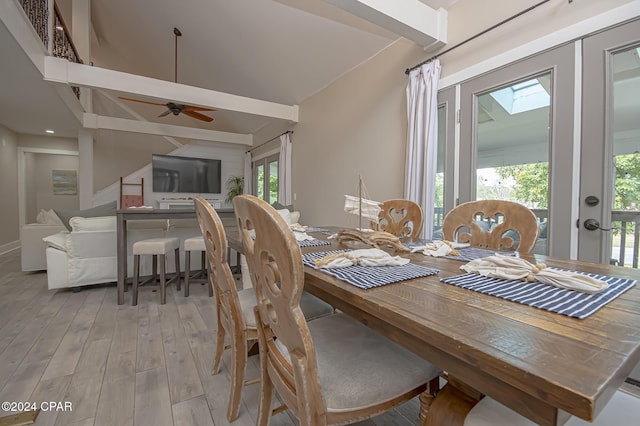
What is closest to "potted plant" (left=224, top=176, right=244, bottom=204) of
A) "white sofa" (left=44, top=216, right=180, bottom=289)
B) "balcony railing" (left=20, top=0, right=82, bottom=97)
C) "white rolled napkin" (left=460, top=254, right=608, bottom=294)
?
"balcony railing" (left=20, top=0, right=82, bottom=97)

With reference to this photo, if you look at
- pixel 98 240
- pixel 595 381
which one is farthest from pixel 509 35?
pixel 98 240

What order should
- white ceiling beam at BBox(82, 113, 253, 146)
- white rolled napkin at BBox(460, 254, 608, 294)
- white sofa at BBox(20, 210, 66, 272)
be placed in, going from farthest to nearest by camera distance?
white ceiling beam at BBox(82, 113, 253, 146), white sofa at BBox(20, 210, 66, 272), white rolled napkin at BBox(460, 254, 608, 294)

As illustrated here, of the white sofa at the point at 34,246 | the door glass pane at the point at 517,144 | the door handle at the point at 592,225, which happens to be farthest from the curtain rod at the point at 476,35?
the white sofa at the point at 34,246

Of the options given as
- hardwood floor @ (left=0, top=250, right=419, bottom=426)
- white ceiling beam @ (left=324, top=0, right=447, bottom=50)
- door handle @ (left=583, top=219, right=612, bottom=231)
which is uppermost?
white ceiling beam @ (left=324, top=0, right=447, bottom=50)

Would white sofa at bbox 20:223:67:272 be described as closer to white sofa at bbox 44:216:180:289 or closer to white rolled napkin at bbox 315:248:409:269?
white sofa at bbox 44:216:180:289

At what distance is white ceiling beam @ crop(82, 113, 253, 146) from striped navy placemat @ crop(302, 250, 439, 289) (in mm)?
6180

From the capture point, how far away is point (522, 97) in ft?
7.03

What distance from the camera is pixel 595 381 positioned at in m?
0.39

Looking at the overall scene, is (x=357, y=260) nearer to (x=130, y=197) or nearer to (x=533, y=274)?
(x=533, y=274)

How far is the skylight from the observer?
6.65ft

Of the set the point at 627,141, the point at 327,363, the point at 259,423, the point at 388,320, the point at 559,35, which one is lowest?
the point at 259,423

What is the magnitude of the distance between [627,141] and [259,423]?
234 cm

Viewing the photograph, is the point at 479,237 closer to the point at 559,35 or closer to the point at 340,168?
the point at 559,35

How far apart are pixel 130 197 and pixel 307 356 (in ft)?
24.2
